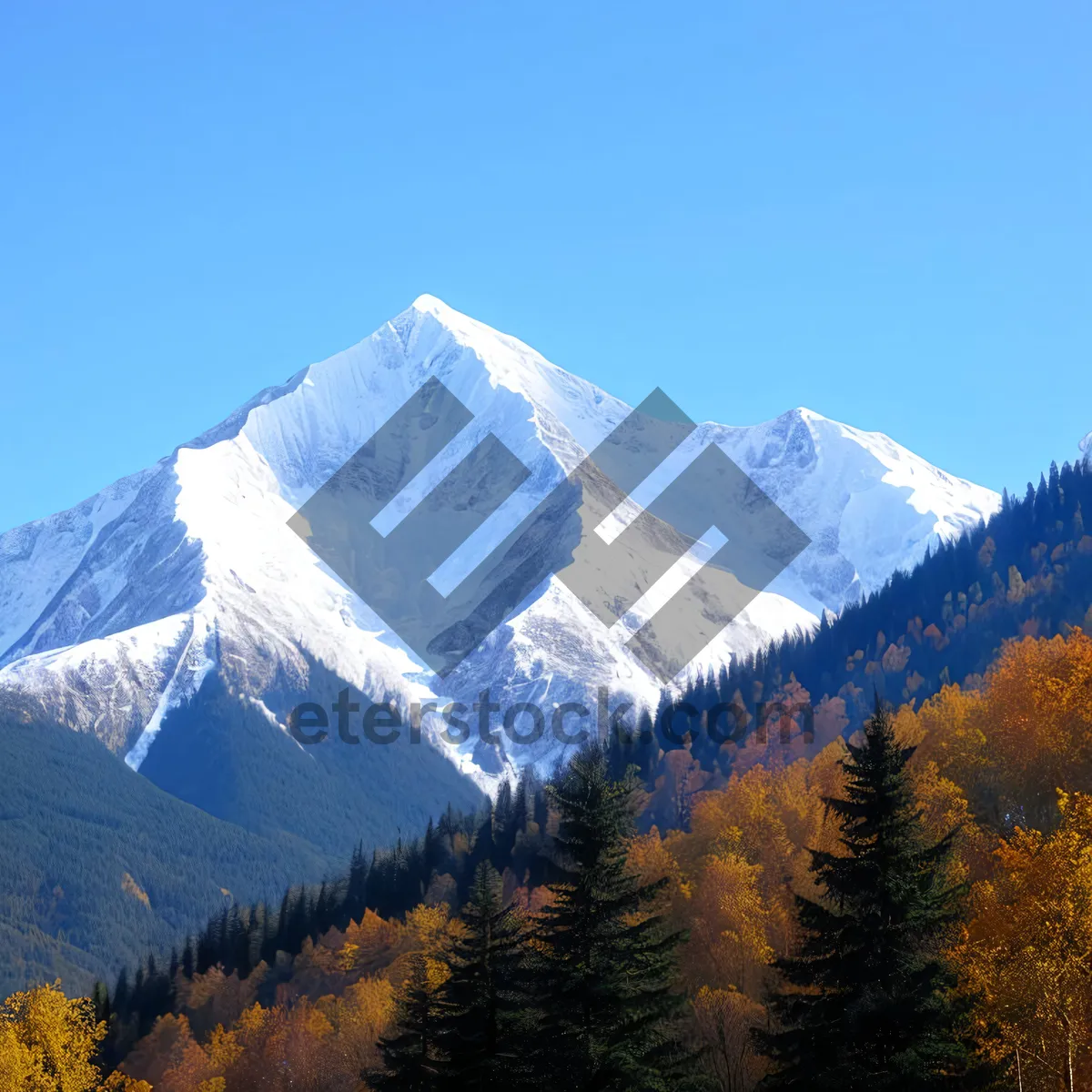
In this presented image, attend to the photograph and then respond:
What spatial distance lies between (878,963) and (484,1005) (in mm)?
16883

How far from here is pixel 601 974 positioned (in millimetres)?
48469

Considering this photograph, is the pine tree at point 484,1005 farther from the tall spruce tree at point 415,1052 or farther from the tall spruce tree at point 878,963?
the tall spruce tree at point 878,963

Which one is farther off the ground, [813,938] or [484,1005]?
[813,938]

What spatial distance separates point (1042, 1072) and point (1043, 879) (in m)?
5.28

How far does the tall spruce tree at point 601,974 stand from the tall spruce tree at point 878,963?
4085 mm

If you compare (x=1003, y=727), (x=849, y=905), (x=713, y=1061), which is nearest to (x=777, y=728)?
(x=1003, y=727)

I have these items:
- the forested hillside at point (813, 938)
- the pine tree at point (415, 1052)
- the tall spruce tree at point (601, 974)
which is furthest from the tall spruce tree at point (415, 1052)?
the tall spruce tree at point (601, 974)

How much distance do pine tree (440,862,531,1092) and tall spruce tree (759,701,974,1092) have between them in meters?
10.8

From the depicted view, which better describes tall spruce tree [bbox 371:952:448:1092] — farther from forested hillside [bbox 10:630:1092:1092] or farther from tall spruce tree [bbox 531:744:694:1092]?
tall spruce tree [bbox 531:744:694:1092]

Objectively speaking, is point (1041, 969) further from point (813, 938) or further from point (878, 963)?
point (813, 938)

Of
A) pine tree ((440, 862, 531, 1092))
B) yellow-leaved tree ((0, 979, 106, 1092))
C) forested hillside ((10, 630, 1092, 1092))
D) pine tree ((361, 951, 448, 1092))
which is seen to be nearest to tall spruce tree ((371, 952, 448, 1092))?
pine tree ((361, 951, 448, 1092))

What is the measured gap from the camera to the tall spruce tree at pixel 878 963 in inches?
1678

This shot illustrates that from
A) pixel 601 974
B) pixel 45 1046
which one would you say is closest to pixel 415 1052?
pixel 601 974

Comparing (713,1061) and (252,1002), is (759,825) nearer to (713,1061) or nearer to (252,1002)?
(713,1061)
